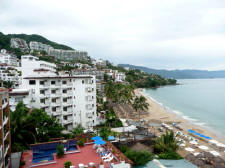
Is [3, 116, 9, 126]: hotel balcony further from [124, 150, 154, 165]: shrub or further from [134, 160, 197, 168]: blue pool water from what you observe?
[134, 160, 197, 168]: blue pool water

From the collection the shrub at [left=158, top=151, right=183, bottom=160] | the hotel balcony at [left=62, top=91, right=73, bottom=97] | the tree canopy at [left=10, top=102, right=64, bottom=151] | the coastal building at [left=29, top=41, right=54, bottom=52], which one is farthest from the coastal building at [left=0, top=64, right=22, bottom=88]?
the coastal building at [left=29, top=41, right=54, bottom=52]

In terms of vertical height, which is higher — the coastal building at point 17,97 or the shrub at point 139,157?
the coastal building at point 17,97

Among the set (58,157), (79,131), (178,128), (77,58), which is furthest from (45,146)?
(77,58)

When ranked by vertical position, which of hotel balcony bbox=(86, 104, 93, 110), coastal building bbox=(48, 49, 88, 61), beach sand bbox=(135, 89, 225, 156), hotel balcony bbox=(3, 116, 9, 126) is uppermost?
coastal building bbox=(48, 49, 88, 61)

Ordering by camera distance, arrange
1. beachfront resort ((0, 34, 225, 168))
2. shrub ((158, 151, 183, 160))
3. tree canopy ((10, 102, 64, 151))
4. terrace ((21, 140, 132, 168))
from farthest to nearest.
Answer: shrub ((158, 151, 183, 160))
tree canopy ((10, 102, 64, 151))
beachfront resort ((0, 34, 225, 168))
terrace ((21, 140, 132, 168))

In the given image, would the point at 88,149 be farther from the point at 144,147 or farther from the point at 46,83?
the point at 46,83

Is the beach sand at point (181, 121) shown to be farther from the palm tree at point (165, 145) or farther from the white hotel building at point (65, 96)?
the white hotel building at point (65, 96)

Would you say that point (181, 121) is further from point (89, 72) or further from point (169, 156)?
point (89, 72)

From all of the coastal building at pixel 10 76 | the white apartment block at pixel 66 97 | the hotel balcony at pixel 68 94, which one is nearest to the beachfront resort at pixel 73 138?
the white apartment block at pixel 66 97
